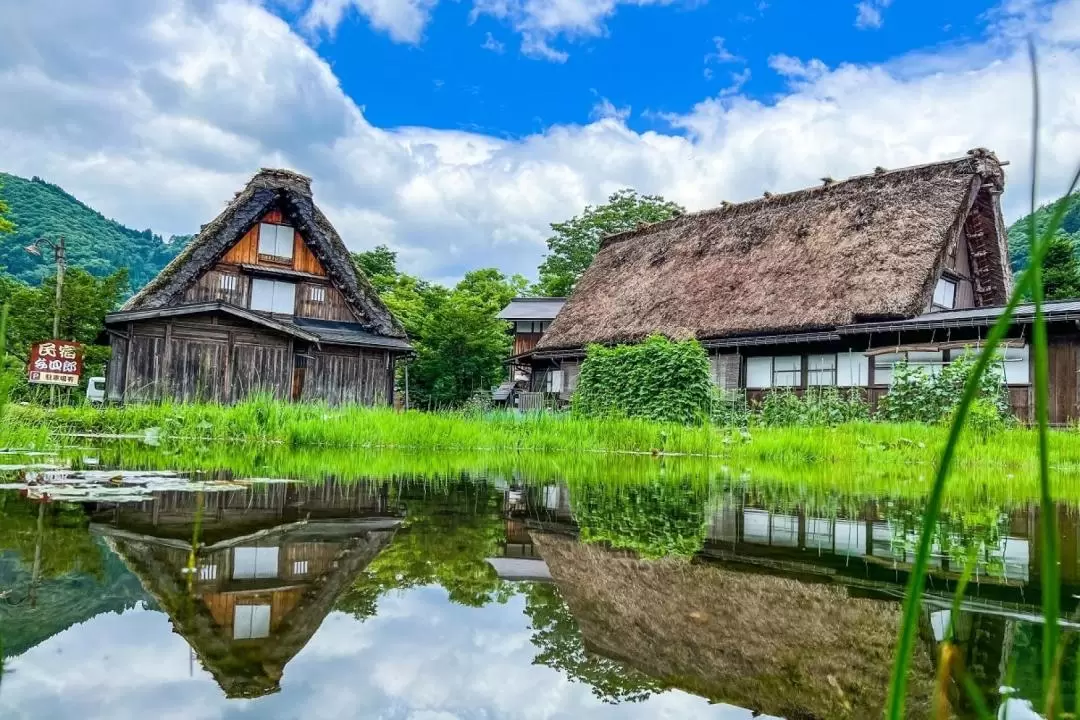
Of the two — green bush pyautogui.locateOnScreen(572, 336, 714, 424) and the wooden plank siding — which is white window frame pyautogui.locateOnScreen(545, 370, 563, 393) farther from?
green bush pyautogui.locateOnScreen(572, 336, 714, 424)

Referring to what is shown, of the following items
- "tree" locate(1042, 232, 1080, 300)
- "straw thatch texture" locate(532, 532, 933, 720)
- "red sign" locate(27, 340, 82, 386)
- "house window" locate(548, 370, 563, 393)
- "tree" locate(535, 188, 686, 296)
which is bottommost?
"straw thatch texture" locate(532, 532, 933, 720)

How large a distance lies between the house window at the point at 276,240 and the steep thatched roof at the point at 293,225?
284 millimetres

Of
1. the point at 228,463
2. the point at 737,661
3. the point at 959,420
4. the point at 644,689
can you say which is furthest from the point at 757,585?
the point at 228,463

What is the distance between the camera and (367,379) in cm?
2012

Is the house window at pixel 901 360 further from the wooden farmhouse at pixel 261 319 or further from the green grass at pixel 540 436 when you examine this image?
the wooden farmhouse at pixel 261 319

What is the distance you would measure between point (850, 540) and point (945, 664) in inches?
110

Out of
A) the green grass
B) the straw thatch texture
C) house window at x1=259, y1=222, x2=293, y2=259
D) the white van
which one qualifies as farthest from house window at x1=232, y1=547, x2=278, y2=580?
house window at x1=259, y1=222, x2=293, y2=259

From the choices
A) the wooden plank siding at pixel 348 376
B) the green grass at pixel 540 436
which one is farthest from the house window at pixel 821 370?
the wooden plank siding at pixel 348 376

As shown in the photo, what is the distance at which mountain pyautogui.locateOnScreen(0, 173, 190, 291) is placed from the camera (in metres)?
45.2

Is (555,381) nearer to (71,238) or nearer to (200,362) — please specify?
(200,362)

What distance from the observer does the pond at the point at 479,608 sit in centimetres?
160

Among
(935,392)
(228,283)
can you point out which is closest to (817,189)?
(935,392)

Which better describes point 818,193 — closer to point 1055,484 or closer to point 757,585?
point 1055,484

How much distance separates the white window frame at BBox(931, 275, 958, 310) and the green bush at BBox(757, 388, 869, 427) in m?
3.57
